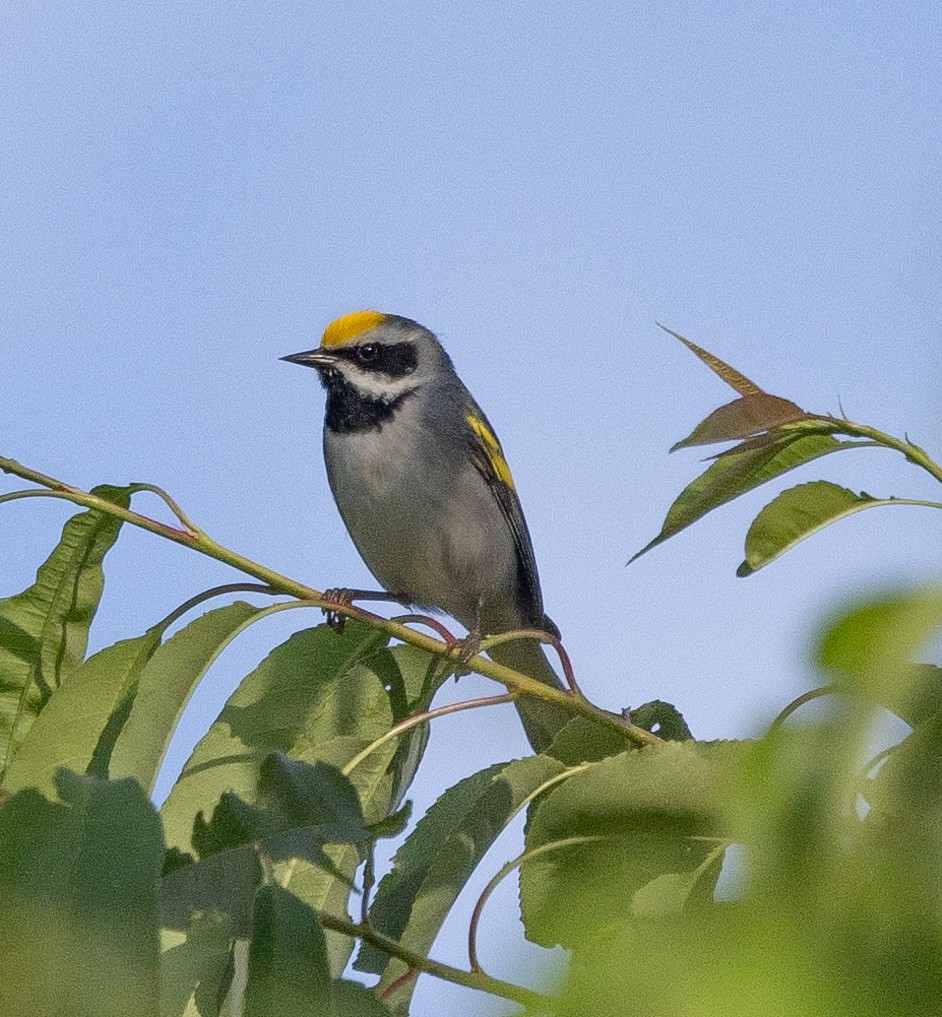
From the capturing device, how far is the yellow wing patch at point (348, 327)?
597 cm

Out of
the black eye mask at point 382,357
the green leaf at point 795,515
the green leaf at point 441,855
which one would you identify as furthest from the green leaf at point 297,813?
the black eye mask at point 382,357

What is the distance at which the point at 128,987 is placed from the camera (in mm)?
1078

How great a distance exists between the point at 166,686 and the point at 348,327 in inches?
149

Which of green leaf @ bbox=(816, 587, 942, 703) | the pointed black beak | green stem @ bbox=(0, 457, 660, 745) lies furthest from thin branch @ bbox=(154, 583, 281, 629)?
the pointed black beak

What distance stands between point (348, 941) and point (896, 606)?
1.75 meters

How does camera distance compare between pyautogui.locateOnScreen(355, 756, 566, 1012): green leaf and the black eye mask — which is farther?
the black eye mask

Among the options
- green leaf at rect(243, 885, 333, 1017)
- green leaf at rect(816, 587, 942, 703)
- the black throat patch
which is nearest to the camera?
green leaf at rect(816, 587, 942, 703)

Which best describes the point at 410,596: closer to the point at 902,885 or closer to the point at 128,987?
the point at 128,987

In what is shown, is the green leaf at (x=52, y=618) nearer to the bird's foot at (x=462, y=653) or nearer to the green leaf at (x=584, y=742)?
the bird's foot at (x=462, y=653)

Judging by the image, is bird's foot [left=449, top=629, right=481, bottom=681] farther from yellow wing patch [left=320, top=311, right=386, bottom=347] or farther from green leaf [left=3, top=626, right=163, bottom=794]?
yellow wing patch [left=320, top=311, right=386, bottom=347]

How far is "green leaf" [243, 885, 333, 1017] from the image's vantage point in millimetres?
1347

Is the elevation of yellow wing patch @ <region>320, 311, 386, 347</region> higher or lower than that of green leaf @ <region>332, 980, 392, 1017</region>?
higher

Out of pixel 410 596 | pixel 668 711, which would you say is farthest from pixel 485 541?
pixel 668 711

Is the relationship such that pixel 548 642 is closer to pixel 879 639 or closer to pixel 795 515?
pixel 795 515
